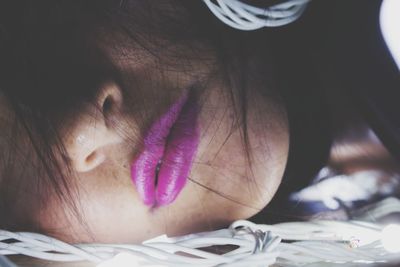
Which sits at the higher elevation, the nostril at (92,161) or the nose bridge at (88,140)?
the nose bridge at (88,140)

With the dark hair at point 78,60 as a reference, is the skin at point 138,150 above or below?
below

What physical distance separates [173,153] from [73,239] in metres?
0.20

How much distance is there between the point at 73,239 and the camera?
0.56 metres

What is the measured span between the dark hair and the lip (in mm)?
43

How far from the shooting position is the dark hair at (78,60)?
19.2 inches

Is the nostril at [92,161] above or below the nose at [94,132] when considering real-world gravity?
below

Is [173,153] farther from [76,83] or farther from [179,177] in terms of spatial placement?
[76,83]

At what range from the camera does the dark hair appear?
1.60ft

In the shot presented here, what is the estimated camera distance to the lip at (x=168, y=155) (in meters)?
0.55

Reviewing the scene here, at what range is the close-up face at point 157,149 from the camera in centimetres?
53

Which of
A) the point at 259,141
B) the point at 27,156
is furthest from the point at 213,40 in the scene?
the point at 27,156

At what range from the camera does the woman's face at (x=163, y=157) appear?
0.53 meters

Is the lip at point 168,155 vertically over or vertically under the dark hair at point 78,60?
under

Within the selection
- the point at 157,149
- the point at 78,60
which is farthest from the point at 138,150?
the point at 78,60
